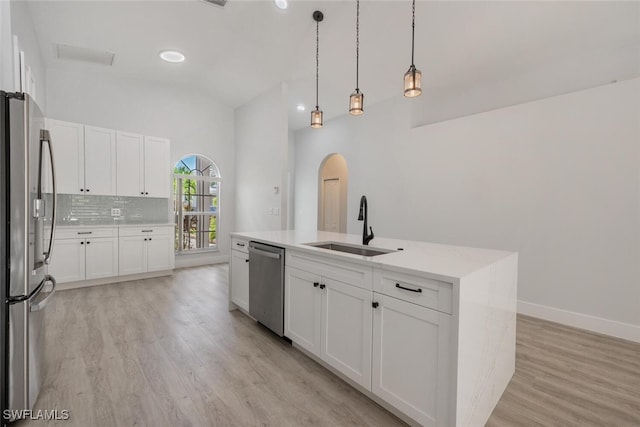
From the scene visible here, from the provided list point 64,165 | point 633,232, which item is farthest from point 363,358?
point 64,165

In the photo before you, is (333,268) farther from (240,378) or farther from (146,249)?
(146,249)

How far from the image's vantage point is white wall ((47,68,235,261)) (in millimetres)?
4555

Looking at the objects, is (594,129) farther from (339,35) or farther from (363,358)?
(363,358)

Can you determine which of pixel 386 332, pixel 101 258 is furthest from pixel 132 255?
pixel 386 332

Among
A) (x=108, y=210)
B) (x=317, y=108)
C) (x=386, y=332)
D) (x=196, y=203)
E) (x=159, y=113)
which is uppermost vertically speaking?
(x=159, y=113)

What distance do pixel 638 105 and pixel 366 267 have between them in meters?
3.15

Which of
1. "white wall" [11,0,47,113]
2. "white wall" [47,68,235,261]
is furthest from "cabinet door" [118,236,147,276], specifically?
"white wall" [11,0,47,113]

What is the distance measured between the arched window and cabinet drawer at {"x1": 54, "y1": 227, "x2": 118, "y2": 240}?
1.35 metres

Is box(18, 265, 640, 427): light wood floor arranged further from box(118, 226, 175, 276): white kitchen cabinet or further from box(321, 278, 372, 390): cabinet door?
box(118, 226, 175, 276): white kitchen cabinet

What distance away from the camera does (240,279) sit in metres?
3.22

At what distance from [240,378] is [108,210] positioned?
4344mm

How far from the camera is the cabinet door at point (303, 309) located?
218cm

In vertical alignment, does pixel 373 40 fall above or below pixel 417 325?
above

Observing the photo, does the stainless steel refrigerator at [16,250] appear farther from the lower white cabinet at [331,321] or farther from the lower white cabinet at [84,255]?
the lower white cabinet at [84,255]
